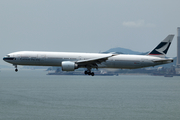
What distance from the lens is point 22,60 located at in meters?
58.3

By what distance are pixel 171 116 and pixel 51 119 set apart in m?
48.0

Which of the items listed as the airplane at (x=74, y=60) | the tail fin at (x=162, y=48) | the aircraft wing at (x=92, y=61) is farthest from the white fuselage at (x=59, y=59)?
the tail fin at (x=162, y=48)

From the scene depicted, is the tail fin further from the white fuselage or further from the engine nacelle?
the engine nacelle

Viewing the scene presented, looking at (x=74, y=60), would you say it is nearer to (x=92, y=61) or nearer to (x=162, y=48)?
(x=92, y=61)

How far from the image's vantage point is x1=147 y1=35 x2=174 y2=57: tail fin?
68.9 metres

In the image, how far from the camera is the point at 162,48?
229ft

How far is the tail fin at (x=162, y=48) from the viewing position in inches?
2712

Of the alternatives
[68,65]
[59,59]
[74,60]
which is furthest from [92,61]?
[59,59]

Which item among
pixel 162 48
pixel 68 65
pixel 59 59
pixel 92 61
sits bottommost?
pixel 68 65

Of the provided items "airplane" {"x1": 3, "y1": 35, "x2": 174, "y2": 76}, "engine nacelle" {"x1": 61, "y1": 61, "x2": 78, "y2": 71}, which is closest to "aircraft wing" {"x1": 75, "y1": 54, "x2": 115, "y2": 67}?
"airplane" {"x1": 3, "y1": 35, "x2": 174, "y2": 76}

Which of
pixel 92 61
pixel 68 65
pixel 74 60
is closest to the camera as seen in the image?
pixel 68 65

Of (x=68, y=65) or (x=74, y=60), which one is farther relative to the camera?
(x=74, y=60)

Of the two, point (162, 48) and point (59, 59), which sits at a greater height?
point (162, 48)

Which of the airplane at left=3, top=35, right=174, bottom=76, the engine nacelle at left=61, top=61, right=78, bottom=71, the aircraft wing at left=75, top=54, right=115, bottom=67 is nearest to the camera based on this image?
the engine nacelle at left=61, top=61, right=78, bottom=71
